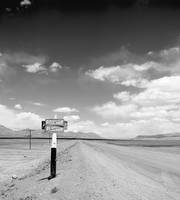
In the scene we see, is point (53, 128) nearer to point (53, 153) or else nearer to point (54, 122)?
point (54, 122)

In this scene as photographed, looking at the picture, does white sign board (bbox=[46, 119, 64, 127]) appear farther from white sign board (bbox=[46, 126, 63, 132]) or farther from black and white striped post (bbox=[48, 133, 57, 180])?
black and white striped post (bbox=[48, 133, 57, 180])

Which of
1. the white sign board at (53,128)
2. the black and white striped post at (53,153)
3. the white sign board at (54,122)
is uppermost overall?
the white sign board at (54,122)

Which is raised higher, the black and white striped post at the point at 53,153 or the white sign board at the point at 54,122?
the white sign board at the point at 54,122

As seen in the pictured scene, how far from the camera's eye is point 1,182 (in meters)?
14.7

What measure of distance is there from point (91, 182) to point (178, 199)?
287 centimetres

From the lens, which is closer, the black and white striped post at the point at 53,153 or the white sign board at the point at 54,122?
the black and white striped post at the point at 53,153

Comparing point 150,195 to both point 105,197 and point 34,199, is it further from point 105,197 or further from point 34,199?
point 34,199

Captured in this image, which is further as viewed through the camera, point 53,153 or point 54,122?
point 54,122

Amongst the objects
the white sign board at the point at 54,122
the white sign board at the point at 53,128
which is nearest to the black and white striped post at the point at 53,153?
the white sign board at the point at 53,128

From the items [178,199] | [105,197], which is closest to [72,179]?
[105,197]

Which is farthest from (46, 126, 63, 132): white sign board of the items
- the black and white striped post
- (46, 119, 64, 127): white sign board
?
the black and white striped post

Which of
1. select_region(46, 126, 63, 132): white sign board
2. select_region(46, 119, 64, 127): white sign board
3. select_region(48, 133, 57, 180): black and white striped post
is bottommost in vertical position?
select_region(48, 133, 57, 180): black and white striped post

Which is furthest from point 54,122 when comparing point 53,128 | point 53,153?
point 53,153

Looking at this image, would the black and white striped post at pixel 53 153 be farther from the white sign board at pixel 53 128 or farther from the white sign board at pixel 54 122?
the white sign board at pixel 54 122
